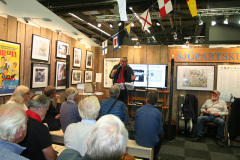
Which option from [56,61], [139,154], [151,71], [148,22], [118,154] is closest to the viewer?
[118,154]

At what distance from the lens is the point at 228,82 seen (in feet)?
17.7

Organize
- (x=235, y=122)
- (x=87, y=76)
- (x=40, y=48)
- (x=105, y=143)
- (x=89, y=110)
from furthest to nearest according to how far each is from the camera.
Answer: (x=87, y=76)
(x=235, y=122)
(x=40, y=48)
(x=89, y=110)
(x=105, y=143)

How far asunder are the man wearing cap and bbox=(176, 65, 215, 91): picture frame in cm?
52

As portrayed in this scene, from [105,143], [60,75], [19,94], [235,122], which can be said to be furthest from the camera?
[60,75]

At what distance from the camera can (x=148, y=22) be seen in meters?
4.21

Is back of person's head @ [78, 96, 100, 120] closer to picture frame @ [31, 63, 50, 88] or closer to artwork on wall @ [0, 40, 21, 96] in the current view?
artwork on wall @ [0, 40, 21, 96]

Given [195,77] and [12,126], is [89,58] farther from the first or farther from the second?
[12,126]

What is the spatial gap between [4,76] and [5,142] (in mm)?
2440

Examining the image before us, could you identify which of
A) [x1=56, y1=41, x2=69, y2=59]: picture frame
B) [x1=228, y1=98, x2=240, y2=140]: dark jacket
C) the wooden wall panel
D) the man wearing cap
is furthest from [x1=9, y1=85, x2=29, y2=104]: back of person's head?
[x1=228, y1=98, x2=240, y2=140]: dark jacket

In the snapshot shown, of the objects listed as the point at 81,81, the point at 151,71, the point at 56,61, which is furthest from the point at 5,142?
the point at 151,71

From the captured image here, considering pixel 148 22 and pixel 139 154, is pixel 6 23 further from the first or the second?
pixel 139 154

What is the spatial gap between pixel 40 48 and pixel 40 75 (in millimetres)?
588

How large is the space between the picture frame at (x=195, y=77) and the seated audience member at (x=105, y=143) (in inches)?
196

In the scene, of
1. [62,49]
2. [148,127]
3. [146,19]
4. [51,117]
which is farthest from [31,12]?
[148,127]
